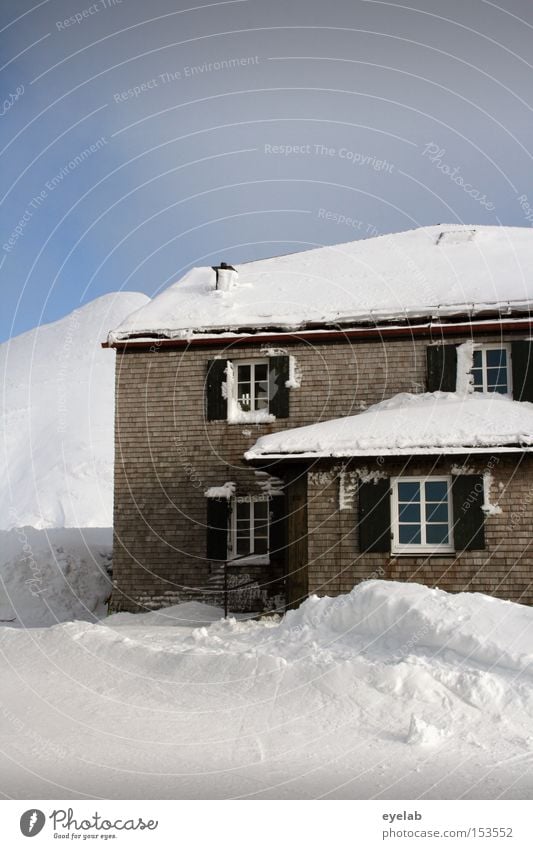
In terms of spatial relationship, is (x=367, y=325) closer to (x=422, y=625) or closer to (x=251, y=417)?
(x=251, y=417)

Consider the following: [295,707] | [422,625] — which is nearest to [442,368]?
[422,625]

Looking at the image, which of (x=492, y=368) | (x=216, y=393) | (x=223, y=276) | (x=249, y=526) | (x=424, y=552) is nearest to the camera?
(x=424, y=552)

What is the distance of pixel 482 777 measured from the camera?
7.50 meters

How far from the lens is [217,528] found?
61.6ft

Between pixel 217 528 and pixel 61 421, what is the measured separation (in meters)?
50.9

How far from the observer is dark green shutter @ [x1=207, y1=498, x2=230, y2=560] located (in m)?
18.7

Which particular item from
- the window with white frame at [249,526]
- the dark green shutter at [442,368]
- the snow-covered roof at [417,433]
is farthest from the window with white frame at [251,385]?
the dark green shutter at [442,368]

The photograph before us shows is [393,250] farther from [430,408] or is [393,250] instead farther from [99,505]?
[99,505]

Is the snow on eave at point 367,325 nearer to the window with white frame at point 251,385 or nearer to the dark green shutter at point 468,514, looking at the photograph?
the window with white frame at point 251,385

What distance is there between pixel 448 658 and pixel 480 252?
1296 cm

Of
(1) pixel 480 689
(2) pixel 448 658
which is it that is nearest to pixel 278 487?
(2) pixel 448 658

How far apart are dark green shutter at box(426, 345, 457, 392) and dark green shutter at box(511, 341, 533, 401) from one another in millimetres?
1103
